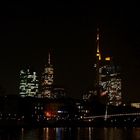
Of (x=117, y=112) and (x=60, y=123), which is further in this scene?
(x=117, y=112)

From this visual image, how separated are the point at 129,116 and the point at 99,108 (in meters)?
11.3

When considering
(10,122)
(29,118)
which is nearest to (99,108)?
(29,118)

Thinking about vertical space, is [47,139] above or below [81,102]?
below

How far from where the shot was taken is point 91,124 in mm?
172625

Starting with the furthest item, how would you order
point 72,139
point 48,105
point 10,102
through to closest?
point 48,105 < point 10,102 < point 72,139

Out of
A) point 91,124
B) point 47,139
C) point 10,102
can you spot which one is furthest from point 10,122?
point 47,139

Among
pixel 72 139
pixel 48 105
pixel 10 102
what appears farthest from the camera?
pixel 48 105

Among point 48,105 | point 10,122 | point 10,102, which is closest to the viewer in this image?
point 10,122

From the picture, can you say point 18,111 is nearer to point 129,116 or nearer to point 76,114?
point 76,114

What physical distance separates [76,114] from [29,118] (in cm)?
2753

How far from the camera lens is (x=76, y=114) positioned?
189 metres

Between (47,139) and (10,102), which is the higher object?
(10,102)

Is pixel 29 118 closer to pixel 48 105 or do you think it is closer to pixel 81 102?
pixel 48 105

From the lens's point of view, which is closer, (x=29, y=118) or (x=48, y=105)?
(x=29, y=118)
